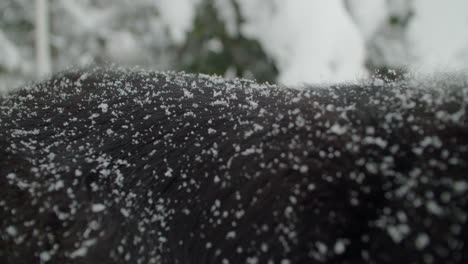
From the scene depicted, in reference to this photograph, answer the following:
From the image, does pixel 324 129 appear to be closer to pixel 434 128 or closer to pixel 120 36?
pixel 434 128

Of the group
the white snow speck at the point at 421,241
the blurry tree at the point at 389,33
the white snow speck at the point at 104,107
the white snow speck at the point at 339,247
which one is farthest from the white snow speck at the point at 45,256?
the blurry tree at the point at 389,33

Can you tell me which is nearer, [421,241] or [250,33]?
[421,241]

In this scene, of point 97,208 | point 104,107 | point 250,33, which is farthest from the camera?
point 250,33

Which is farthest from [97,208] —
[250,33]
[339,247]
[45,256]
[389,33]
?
[389,33]

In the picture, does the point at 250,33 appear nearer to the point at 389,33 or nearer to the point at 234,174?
the point at 389,33

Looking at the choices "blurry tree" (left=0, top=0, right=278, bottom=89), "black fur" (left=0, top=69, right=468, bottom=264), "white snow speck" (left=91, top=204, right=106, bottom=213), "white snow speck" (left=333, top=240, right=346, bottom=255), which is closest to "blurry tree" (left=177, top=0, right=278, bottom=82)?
"blurry tree" (left=0, top=0, right=278, bottom=89)

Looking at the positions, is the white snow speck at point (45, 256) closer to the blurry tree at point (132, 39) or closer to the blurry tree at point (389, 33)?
the blurry tree at point (132, 39)

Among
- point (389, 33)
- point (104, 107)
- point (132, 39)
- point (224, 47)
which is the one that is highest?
point (389, 33)

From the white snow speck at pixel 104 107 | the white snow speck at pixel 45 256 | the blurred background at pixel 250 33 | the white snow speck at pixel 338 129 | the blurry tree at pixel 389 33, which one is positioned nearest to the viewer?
the white snow speck at pixel 338 129
